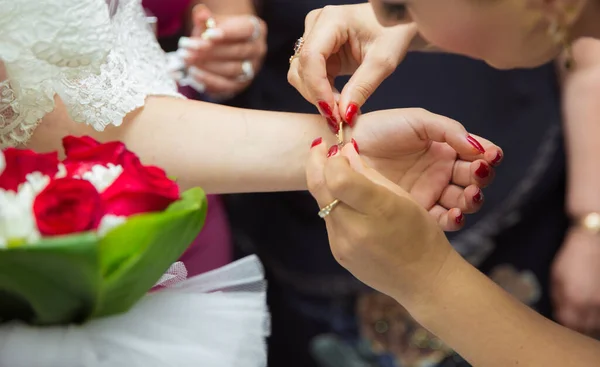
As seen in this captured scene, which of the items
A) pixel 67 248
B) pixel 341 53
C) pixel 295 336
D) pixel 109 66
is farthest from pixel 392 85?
pixel 295 336

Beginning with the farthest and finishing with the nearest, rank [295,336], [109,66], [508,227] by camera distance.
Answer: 1. [295,336]
2. [508,227]
3. [109,66]

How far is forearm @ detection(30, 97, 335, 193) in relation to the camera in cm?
72

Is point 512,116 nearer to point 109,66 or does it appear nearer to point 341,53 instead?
point 341,53

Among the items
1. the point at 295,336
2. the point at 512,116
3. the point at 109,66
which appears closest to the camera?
the point at 109,66

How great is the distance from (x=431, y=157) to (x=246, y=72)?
39 cm

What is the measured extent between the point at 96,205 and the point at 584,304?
2.50ft

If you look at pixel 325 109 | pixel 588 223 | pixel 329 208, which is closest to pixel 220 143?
pixel 325 109

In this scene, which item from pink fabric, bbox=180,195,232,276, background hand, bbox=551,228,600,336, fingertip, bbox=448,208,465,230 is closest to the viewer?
fingertip, bbox=448,208,465,230

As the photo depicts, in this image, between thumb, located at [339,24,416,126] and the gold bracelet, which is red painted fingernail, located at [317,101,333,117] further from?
the gold bracelet

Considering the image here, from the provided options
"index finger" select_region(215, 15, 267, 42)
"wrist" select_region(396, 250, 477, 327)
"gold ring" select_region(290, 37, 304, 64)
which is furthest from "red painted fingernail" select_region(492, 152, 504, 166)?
"index finger" select_region(215, 15, 267, 42)

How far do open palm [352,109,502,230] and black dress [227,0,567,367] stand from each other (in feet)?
0.47

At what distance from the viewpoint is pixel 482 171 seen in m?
0.64

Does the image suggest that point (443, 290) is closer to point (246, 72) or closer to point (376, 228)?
point (376, 228)

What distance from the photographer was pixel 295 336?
1.15 metres
